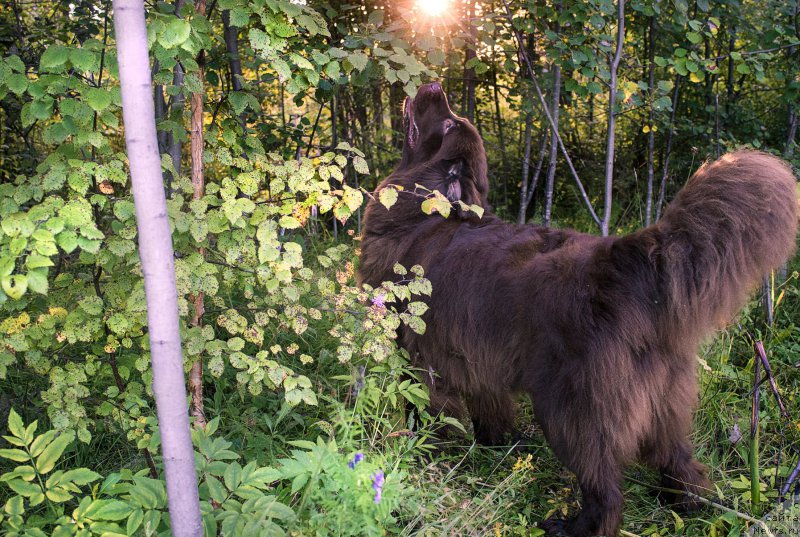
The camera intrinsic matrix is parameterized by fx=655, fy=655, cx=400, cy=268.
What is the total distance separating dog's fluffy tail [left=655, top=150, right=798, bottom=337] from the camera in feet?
7.29

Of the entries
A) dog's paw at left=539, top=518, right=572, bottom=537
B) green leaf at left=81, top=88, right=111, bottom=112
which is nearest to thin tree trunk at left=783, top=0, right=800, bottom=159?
dog's paw at left=539, top=518, right=572, bottom=537

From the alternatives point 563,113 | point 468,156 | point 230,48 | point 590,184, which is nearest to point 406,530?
point 468,156

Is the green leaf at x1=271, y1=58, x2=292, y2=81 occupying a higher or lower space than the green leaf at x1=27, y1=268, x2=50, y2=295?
higher

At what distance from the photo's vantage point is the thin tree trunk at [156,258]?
147 centimetres

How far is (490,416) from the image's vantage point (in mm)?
3322

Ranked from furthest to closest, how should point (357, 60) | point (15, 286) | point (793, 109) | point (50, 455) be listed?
point (793, 109), point (357, 60), point (50, 455), point (15, 286)

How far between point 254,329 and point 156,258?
2.42 ft

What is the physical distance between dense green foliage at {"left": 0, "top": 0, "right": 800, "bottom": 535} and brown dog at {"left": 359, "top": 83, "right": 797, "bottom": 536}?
24 centimetres

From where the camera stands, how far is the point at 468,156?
145 inches

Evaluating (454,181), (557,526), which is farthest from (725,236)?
(454,181)

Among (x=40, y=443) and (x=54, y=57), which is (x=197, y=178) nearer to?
(x=54, y=57)

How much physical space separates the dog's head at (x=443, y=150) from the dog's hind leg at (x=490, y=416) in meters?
1.08

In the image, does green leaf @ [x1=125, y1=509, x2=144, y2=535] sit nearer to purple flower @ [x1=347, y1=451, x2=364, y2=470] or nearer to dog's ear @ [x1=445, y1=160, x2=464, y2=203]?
purple flower @ [x1=347, y1=451, x2=364, y2=470]

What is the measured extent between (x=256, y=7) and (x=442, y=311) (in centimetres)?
156
